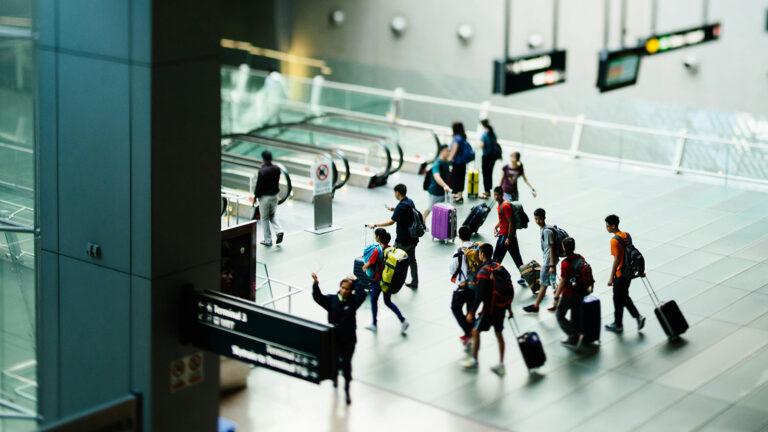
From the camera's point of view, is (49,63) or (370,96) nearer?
(49,63)

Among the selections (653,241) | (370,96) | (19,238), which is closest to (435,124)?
(370,96)

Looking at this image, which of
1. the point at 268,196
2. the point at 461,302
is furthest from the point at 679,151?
the point at 461,302

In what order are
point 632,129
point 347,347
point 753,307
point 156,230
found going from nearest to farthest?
1. point 156,230
2. point 347,347
3. point 753,307
4. point 632,129

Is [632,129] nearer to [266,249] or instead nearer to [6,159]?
[266,249]

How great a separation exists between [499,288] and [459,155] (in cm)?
739

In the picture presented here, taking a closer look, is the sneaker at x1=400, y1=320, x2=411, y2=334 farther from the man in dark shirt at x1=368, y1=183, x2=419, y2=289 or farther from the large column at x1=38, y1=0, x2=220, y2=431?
the large column at x1=38, y1=0, x2=220, y2=431

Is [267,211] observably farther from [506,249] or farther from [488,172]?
[488,172]

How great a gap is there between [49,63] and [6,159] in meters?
1.20

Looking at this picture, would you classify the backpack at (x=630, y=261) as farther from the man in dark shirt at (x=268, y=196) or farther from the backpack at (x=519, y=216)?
the man in dark shirt at (x=268, y=196)

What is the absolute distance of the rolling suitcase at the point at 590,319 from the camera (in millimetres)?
12008

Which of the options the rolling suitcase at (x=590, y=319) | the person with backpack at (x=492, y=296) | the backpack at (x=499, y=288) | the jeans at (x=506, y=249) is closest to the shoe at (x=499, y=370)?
the person with backpack at (x=492, y=296)

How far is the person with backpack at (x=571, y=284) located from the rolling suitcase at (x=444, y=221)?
14.1ft

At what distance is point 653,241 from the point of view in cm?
1652

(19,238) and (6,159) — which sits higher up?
(6,159)
